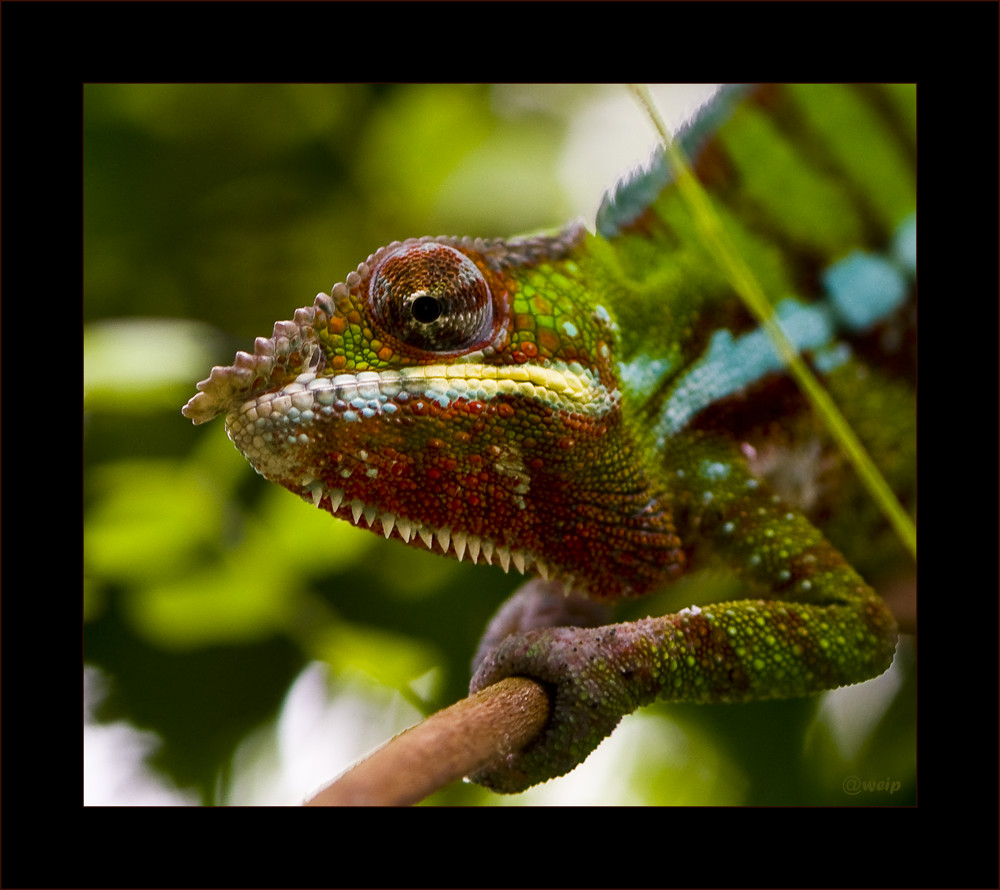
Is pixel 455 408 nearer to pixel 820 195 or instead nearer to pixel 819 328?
pixel 819 328

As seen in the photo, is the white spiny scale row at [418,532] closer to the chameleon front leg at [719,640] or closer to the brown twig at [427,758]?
the chameleon front leg at [719,640]

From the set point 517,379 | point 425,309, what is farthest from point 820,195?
point 425,309

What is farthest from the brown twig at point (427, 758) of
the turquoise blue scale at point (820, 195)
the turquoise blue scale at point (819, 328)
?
the turquoise blue scale at point (820, 195)

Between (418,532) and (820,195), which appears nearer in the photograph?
A: (418,532)

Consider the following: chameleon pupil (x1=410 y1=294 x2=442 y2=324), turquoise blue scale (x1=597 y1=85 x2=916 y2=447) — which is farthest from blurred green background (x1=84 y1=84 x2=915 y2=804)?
chameleon pupil (x1=410 y1=294 x2=442 y2=324)

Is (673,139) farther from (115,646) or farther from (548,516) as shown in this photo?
(115,646)

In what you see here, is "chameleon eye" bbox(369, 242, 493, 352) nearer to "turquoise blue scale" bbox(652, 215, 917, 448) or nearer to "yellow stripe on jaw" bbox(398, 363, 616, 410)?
"yellow stripe on jaw" bbox(398, 363, 616, 410)
